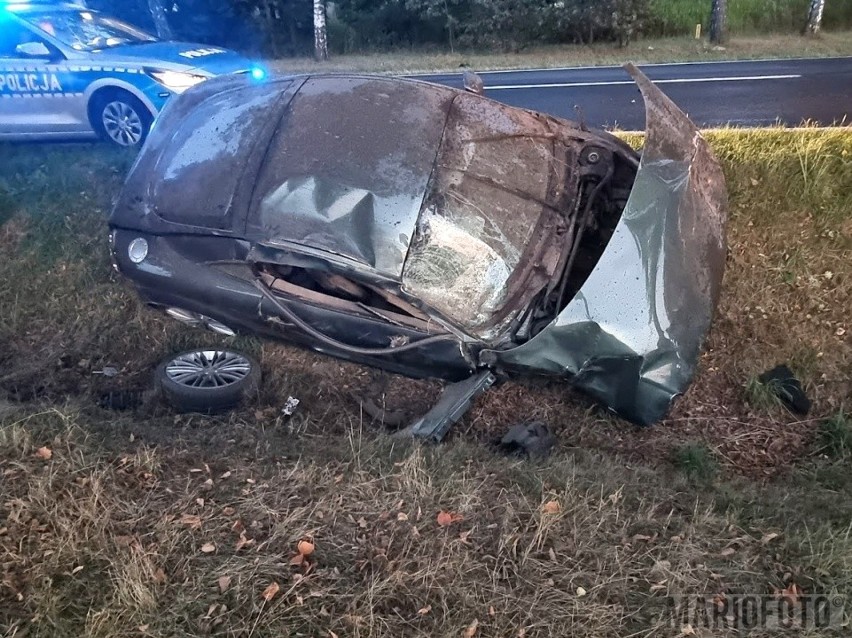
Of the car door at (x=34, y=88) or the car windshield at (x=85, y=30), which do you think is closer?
the car door at (x=34, y=88)

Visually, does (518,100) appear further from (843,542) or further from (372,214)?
(843,542)

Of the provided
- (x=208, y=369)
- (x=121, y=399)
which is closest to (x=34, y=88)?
(x=121, y=399)

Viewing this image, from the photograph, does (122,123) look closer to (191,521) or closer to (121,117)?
(121,117)

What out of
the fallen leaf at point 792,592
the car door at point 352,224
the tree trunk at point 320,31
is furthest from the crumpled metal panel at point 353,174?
the tree trunk at point 320,31

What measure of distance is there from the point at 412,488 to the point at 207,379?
1721 mm

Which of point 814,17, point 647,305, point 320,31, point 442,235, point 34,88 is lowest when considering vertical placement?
point 647,305

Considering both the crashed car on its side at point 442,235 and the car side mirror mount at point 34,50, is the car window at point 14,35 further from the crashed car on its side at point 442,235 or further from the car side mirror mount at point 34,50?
the crashed car on its side at point 442,235

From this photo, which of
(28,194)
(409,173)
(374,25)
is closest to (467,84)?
(409,173)

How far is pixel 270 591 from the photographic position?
8.62 ft

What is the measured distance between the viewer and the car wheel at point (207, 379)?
160 inches

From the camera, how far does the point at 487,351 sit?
3.69 m

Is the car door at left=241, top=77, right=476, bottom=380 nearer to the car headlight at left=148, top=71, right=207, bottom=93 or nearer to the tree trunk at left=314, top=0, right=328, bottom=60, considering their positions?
the car headlight at left=148, top=71, right=207, bottom=93

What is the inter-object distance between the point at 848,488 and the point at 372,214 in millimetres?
2913

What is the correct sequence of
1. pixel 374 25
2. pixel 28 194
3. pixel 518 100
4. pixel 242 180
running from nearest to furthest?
pixel 242 180, pixel 28 194, pixel 518 100, pixel 374 25
